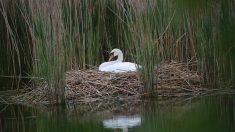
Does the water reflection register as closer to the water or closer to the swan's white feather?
the water

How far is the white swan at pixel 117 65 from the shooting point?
377 inches

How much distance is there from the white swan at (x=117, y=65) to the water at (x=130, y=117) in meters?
1.43

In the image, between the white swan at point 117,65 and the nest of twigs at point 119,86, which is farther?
the white swan at point 117,65

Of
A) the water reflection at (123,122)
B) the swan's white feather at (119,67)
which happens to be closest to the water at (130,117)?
the water reflection at (123,122)

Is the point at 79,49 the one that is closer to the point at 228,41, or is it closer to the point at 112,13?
the point at 112,13

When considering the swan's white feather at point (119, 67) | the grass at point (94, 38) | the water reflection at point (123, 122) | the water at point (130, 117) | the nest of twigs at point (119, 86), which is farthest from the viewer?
the swan's white feather at point (119, 67)

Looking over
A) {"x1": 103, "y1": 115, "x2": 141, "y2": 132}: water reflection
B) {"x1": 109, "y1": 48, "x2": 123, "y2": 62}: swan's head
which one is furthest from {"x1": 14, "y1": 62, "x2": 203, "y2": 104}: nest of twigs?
{"x1": 103, "y1": 115, "x2": 141, "y2": 132}: water reflection

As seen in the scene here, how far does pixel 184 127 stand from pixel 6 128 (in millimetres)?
2223

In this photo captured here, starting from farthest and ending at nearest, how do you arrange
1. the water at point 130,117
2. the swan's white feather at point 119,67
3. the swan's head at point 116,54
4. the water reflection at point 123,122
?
the swan's head at point 116,54 → the swan's white feather at point 119,67 → the water reflection at point 123,122 → the water at point 130,117

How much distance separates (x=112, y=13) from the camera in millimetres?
10703

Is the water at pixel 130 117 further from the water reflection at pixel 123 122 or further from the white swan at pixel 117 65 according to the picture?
the white swan at pixel 117 65

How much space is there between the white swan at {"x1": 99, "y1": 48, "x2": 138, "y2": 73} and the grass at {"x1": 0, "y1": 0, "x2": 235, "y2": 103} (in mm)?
175

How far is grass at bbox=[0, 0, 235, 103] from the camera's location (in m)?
8.30

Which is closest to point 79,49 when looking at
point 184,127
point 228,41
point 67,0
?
point 67,0
